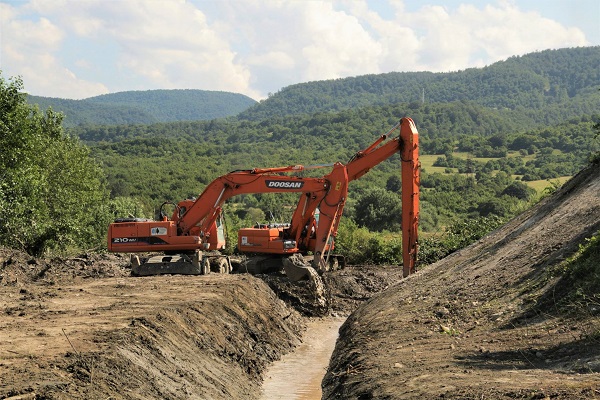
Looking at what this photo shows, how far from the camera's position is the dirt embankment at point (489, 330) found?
10562 millimetres

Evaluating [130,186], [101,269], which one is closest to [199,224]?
[101,269]

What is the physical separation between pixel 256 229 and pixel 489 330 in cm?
1526

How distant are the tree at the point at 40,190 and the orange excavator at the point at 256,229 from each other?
631cm

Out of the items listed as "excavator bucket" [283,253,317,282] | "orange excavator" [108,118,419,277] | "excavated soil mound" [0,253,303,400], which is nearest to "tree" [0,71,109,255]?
"excavated soil mound" [0,253,303,400]

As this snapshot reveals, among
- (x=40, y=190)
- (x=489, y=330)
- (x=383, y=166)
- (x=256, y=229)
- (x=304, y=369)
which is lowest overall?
(x=304, y=369)

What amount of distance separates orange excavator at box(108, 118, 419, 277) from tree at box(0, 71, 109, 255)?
6313 mm

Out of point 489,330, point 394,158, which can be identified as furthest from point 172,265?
point 394,158

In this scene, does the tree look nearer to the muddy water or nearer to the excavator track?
the excavator track

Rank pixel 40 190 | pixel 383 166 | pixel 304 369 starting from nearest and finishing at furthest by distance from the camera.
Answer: pixel 304 369 → pixel 40 190 → pixel 383 166

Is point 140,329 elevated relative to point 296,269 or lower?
elevated

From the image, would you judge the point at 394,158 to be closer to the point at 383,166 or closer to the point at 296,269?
the point at 383,166

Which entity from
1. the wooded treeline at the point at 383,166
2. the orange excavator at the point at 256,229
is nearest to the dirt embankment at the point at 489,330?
the orange excavator at the point at 256,229

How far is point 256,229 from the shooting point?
28.5 m

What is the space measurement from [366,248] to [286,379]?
22986 millimetres
